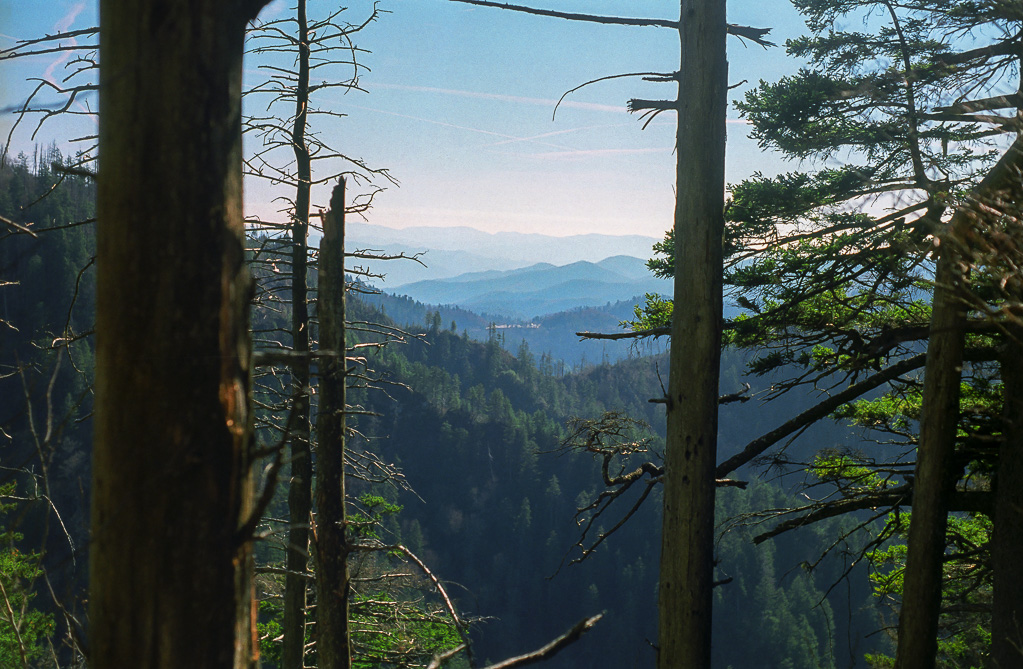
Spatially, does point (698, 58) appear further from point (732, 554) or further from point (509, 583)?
point (509, 583)

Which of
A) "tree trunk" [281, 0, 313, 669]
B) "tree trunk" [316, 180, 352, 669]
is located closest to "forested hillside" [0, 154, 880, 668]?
"tree trunk" [281, 0, 313, 669]

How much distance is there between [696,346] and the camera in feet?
12.5

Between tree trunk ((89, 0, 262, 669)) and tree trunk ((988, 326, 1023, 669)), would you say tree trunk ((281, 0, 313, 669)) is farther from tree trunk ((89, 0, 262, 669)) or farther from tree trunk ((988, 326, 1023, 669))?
tree trunk ((988, 326, 1023, 669))

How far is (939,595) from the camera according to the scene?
183 inches

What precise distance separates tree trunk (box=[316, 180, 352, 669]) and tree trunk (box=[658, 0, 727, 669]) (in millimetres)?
2298

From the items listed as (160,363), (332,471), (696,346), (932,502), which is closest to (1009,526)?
(932,502)

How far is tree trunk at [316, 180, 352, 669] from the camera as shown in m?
4.64

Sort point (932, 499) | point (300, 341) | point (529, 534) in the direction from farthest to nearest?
point (529, 534) < point (300, 341) < point (932, 499)

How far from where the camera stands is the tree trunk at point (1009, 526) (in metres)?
4.59

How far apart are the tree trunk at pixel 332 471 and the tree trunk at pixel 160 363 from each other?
10.4 ft

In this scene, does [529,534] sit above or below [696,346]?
below

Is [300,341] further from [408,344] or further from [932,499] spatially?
[932,499]

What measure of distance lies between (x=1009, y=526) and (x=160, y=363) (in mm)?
5701

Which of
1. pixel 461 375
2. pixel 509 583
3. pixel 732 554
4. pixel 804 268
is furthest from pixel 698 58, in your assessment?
pixel 461 375
